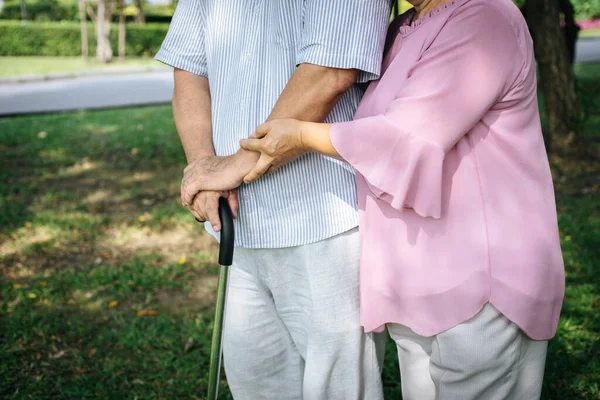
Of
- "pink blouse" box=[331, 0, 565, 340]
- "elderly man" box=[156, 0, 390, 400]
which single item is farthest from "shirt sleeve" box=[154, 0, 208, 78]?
"pink blouse" box=[331, 0, 565, 340]

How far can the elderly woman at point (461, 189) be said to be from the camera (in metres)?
1.58

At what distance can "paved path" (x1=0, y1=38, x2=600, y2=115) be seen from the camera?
463 inches

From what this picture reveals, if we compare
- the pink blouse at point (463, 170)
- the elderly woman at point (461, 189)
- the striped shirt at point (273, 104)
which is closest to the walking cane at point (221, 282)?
the striped shirt at point (273, 104)

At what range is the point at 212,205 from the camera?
1.94 metres

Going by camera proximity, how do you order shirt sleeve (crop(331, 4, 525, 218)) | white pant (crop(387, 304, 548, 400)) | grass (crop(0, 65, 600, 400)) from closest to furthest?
shirt sleeve (crop(331, 4, 525, 218)) < white pant (crop(387, 304, 548, 400)) < grass (crop(0, 65, 600, 400))

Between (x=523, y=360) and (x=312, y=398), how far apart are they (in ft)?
2.27

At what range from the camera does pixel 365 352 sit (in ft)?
6.70

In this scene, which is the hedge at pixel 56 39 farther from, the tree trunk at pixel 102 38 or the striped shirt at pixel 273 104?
the striped shirt at pixel 273 104

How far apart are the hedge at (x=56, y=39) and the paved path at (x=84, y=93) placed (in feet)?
30.9

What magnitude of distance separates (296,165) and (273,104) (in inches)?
7.9

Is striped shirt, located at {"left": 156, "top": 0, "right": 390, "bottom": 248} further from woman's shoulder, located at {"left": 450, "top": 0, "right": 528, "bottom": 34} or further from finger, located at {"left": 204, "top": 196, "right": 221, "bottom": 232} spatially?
woman's shoulder, located at {"left": 450, "top": 0, "right": 528, "bottom": 34}

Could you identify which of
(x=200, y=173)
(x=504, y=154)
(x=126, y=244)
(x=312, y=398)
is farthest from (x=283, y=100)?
(x=126, y=244)

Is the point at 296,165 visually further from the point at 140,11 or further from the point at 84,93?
the point at 140,11

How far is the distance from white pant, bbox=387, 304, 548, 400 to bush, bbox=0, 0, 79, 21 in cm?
3610
